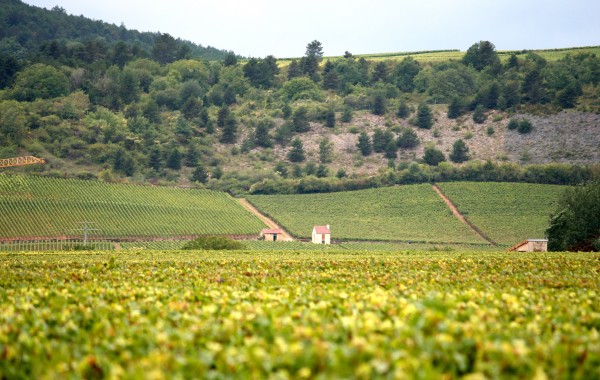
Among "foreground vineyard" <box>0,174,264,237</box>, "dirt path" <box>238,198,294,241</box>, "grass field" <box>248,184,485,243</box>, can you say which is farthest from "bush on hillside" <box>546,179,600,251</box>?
"foreground vineyard" <box>0,174,264,237</box>

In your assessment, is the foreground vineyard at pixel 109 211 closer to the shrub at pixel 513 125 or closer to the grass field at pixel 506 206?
the grass field at pixel 506 206

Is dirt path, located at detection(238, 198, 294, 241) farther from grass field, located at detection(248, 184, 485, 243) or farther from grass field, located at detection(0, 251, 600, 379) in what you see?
grass field, located at detection(0, 251, 600, 379)

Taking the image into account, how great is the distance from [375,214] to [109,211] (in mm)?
37902

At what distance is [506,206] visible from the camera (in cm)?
12219

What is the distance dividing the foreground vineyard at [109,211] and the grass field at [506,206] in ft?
101

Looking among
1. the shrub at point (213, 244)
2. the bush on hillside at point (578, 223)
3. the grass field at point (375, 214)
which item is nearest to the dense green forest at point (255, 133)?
the grass field at point (375, 214)

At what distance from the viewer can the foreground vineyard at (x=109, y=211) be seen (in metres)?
102

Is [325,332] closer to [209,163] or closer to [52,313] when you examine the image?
[52,313]

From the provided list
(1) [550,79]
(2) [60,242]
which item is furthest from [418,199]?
(1) [550,79]

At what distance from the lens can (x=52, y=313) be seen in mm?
16922

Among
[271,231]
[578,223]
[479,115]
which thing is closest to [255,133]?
[479,115]

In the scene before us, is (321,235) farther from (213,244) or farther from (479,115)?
(479,115)

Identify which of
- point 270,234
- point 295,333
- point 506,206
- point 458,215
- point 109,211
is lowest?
point 270,234

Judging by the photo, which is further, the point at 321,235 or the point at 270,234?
the point at 270,234
